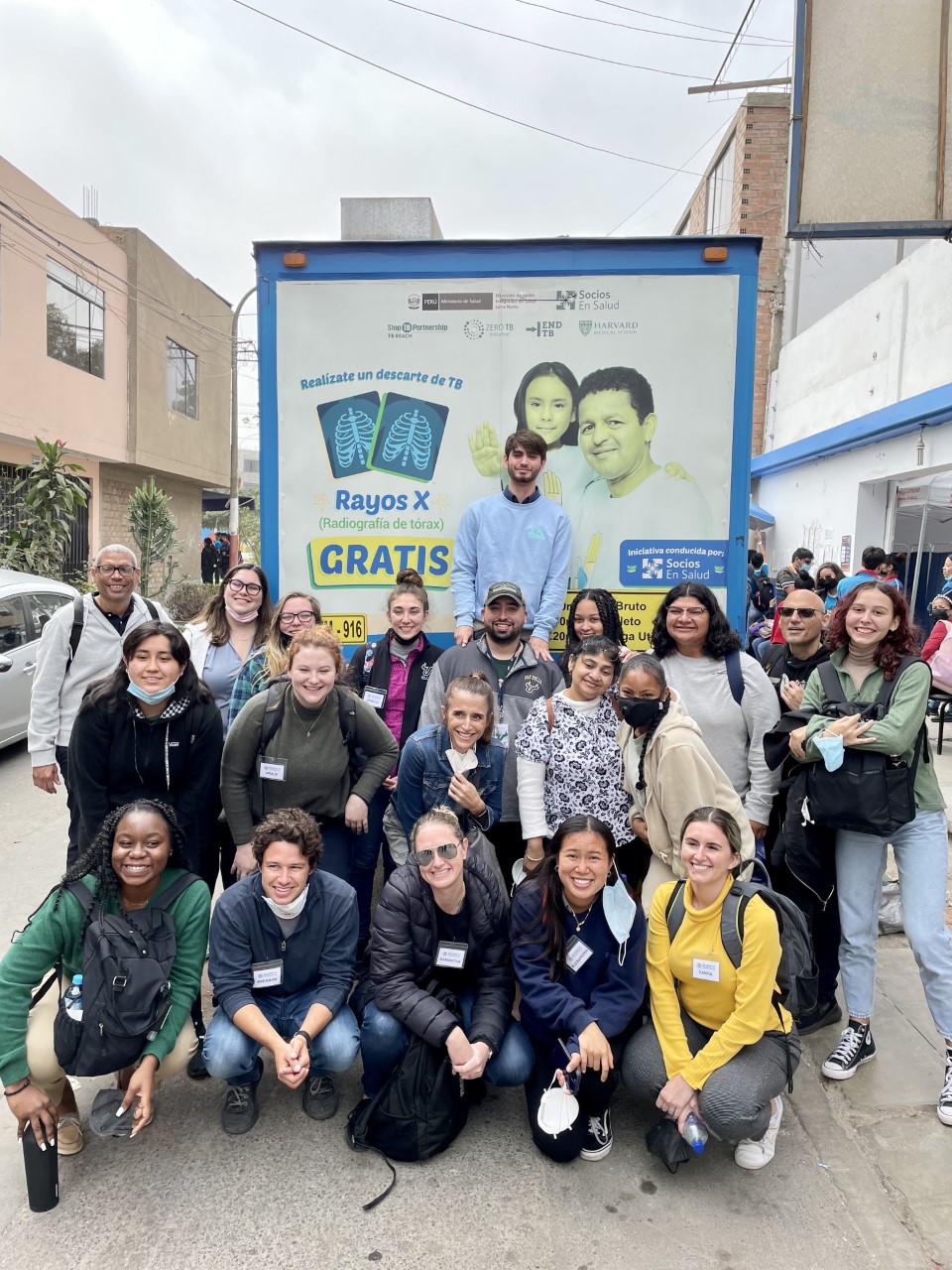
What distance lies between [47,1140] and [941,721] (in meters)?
7.51

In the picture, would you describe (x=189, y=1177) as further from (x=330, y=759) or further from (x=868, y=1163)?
(x=868, y=1163)

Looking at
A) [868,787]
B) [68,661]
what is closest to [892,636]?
[868,787]

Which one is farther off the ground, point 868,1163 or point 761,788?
point 761,788

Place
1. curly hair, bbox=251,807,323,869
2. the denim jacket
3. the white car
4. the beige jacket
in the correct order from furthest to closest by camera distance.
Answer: the white car → the denim jacket → the beige jacket → curly hair, bbox=251,807,323,869

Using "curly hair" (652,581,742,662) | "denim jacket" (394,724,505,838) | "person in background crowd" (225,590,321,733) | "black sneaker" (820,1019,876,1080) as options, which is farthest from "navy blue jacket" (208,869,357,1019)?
"black sneaker" (820,1019,876,1080)

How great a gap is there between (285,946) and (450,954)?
1.93 feet

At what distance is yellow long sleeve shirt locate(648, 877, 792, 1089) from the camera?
2807 millimetres

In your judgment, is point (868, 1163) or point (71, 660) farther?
point (71, 660)

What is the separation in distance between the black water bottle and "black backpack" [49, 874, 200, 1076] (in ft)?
0.75

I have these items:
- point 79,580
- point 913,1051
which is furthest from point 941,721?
point 79,580

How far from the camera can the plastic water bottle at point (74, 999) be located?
2779mm

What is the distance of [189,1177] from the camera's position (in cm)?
276

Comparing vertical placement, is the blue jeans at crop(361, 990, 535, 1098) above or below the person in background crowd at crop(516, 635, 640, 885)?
below

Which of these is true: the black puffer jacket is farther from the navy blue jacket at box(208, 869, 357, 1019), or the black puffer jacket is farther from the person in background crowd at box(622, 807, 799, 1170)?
the person in background crowd at box(622, 807, 799, 1170)
